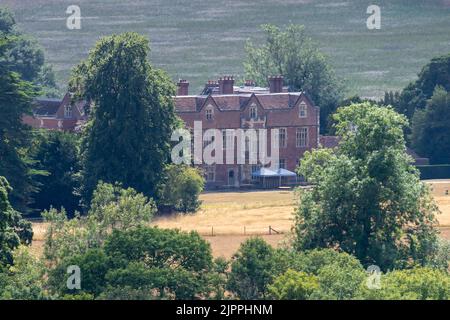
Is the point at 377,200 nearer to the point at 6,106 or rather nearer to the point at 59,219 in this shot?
the point at 59,219

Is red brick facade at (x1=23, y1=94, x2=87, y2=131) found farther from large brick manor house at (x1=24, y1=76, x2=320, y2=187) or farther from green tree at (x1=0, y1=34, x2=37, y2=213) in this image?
green tree at (x1=0, y1=34, x2=37, y2=213)

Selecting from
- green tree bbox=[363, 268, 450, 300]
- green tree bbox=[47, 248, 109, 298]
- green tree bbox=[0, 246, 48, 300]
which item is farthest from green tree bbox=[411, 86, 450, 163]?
green tree bbox=[363, 268, 450, 300]

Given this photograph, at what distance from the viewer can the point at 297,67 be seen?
166 metres

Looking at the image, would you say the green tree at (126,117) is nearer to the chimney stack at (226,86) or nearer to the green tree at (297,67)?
the chimney stack at (226,86)

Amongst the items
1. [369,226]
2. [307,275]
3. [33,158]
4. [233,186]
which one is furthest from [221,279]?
[233,186]

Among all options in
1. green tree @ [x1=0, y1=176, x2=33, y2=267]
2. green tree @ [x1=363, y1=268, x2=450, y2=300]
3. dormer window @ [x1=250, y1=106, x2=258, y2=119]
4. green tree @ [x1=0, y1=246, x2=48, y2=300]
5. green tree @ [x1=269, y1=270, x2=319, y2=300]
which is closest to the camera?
green tree @ [x1=363, y1=268, x2=450, y2=300]

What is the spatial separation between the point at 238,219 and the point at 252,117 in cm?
3624

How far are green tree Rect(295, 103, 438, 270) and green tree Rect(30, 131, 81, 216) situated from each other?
3719 cm

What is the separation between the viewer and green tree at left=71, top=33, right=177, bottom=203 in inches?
4456

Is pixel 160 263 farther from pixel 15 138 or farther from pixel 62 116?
A: pixel 62 116

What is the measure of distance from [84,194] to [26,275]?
44.7m

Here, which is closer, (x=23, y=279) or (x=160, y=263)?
(x=23, y=279)

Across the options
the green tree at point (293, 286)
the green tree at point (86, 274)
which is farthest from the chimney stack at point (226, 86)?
the green tree at point (293, 286)

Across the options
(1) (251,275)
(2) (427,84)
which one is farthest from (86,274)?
(2) (427,84)
